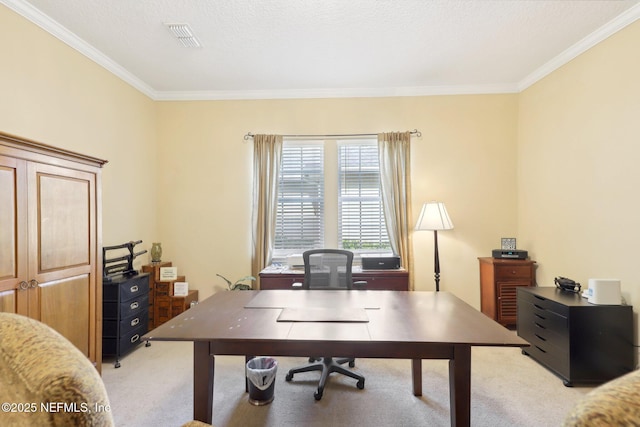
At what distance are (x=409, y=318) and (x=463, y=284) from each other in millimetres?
2311

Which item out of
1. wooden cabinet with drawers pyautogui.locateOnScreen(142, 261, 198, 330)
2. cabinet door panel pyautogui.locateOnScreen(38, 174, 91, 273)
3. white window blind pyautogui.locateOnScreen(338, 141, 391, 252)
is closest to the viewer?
cabinet door panel pyautogui.locateOnScreen(38, 174, 91, 273)

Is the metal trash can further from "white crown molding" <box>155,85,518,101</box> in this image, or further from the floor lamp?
"white crown molding" <box>155,85,518,101</box>

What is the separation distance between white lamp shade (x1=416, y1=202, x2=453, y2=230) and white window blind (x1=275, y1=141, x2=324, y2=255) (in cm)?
125

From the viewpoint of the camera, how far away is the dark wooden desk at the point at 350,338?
1.47m

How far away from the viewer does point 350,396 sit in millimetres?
2203

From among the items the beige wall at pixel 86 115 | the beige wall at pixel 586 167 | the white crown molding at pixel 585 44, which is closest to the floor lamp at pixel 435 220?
the beige wall at pixel 586 167

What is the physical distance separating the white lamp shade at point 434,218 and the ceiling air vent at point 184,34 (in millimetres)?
2916

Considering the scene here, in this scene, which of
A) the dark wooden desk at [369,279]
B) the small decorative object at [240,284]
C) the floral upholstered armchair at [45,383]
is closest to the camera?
the floral upholstered armchair at [45,383]

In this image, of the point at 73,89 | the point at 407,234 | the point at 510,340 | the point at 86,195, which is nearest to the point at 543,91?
the point at 407,234

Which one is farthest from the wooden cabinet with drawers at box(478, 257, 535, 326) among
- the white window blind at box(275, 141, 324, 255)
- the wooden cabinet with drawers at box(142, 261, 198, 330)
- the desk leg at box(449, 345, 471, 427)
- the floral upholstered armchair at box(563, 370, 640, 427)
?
the wooden cabinet with drawers at box(142, 261, 198, 330)

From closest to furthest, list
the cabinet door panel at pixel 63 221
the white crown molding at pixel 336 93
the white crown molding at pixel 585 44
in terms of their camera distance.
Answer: the cabinet door panel at pixel 63 221
the white crown molding at pixel 585 44
the white crown molding at pixel 336 93

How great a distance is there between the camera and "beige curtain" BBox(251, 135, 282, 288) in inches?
146

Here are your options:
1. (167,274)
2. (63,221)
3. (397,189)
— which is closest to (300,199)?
(397,189)

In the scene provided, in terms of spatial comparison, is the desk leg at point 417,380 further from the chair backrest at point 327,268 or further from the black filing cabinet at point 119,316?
the black filing cabinet at point 119,316
